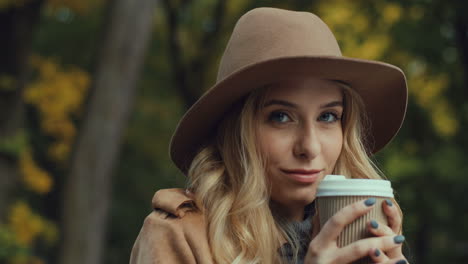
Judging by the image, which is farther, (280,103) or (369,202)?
Result: (280,103)

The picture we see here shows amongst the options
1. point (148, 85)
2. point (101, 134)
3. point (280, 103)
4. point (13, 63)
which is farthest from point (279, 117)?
point (148, 85)

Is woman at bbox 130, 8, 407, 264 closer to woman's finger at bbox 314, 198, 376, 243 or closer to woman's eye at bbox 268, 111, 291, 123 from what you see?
woman's eye at bbox 268, 111, 291, 123

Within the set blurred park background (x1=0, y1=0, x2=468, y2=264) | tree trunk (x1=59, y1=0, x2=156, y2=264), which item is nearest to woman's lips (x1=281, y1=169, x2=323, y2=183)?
blurred park background (x1=0, y1=0, x2=468, y2=264)

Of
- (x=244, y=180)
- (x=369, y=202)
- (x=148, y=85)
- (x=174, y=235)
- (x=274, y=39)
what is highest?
(x=274, y=39)

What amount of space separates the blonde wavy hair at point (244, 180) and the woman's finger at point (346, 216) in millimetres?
454

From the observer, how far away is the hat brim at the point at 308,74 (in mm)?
2893

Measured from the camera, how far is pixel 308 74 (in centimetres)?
294

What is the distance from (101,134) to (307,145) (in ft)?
23.1

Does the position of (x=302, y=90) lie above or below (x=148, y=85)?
above

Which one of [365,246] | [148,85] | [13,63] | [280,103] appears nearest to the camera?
[365,246]

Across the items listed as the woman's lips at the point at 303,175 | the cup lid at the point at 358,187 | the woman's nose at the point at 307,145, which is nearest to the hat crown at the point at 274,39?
the woman's nose at the point at 307,145

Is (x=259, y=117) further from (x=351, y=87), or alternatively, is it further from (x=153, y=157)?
(x=153, y=157)

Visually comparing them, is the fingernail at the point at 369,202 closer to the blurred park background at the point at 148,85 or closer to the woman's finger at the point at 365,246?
the woman's finger at the point at 365,246

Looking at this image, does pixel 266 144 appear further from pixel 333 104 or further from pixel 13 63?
pixel 13 63
